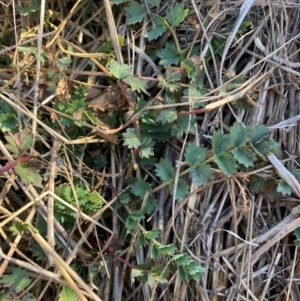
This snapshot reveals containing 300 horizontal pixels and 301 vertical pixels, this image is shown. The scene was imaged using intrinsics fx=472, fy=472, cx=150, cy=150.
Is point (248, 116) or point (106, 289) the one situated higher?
point (248, 116)

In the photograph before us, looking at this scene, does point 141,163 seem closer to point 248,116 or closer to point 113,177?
point 113,177

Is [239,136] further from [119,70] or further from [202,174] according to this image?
[119,70]

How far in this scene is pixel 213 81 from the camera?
1228 mm

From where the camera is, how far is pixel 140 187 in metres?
1.13

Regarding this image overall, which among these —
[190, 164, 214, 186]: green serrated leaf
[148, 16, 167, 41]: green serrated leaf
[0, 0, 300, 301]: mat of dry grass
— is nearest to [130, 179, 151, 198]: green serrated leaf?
[0, 0, 300, 301]: mat of dry grass

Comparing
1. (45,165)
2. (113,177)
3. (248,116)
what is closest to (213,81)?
(248,116)

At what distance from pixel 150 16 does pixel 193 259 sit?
2.03 ft

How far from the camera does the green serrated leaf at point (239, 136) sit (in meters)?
1.10

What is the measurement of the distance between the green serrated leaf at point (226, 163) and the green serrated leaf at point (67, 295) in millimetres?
438

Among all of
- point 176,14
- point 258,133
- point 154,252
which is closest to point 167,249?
point 154,252

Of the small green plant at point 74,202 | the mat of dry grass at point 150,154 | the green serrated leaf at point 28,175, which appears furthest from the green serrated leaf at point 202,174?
the green serrated leaf at point 28,175

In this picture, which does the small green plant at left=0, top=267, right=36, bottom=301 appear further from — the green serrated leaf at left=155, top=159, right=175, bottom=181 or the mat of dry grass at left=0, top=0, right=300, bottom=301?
the green serrated leaf at left=155, top=159, right=175, bottom=181

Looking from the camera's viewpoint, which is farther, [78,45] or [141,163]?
[78,45]

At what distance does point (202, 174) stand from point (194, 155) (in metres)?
0.05
